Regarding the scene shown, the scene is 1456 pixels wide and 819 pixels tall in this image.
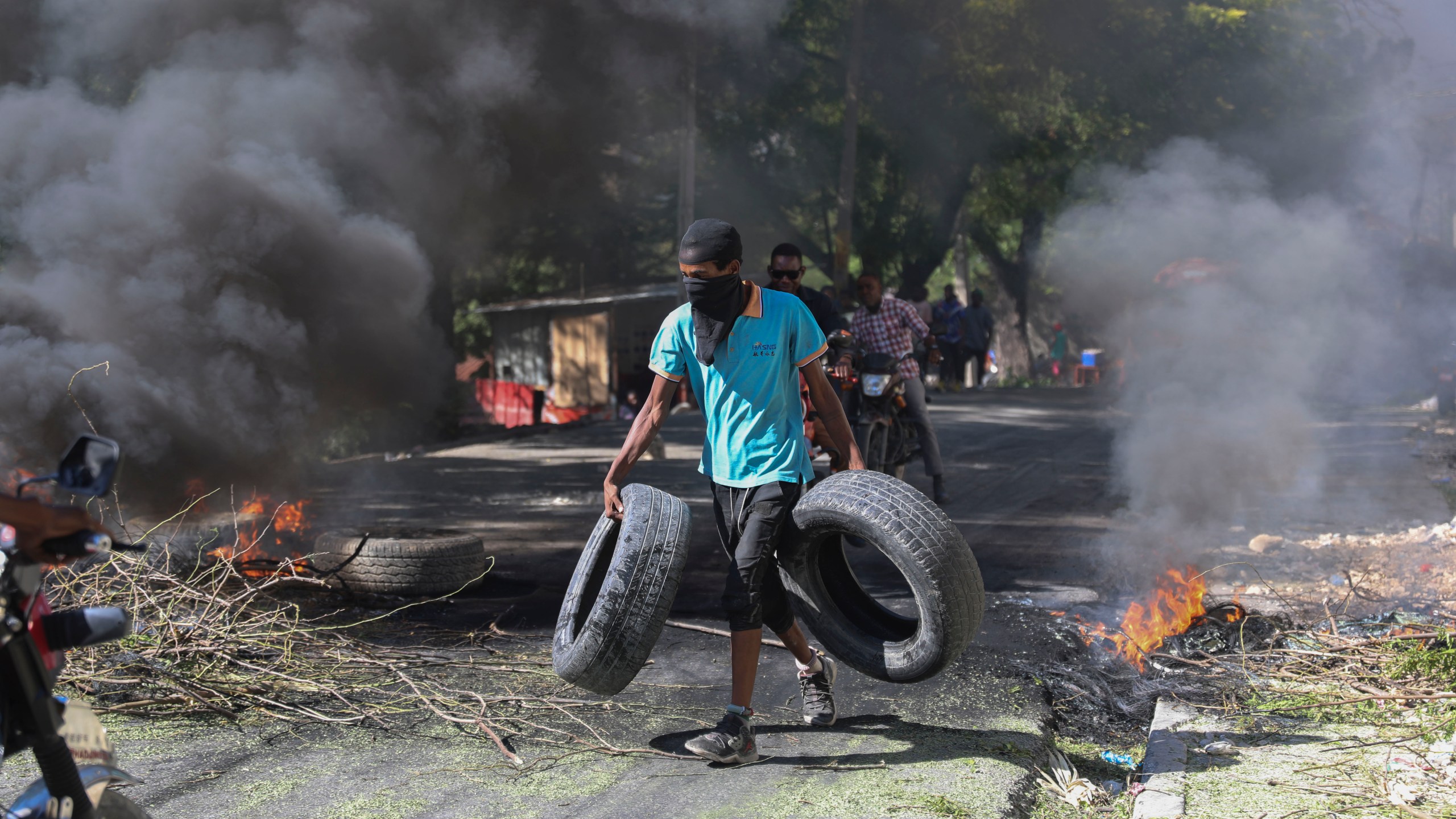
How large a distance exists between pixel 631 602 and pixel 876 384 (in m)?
4.50

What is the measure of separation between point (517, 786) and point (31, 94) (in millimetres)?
9123

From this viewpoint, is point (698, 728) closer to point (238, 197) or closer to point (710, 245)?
point (710, 245)

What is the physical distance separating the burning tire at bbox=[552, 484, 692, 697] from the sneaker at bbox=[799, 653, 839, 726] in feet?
1.87

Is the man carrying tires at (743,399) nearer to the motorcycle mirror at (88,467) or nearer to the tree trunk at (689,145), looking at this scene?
the motorcycle mirror at (88,467)

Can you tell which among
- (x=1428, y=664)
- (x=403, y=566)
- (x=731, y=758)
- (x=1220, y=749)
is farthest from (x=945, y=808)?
(x=403, y=566)

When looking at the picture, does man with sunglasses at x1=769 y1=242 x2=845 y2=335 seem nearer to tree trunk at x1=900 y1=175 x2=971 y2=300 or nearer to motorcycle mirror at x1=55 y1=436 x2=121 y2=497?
motorcycle mirror at x1=55 y1=436 x2=121 y2=497

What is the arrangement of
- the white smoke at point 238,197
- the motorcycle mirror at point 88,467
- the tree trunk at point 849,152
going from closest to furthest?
the motorcycle mirror at point 88,467, the white smoke at point 238,197, the tree trunk at point 849,152

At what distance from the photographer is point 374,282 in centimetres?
1061

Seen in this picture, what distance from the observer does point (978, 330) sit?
21125 mm

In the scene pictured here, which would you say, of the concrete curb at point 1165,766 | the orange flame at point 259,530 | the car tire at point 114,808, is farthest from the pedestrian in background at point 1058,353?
the car tire at point 114,808

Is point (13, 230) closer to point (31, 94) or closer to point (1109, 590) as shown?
point (31, 94)

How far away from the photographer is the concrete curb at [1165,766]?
10.2 ft

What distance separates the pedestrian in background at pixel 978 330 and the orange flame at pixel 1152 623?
16.0 metres

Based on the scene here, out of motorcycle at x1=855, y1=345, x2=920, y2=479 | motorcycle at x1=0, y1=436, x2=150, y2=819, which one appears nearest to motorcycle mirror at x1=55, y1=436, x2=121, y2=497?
motorcycle at x1=0, y1=436, x2=150, y2=819
